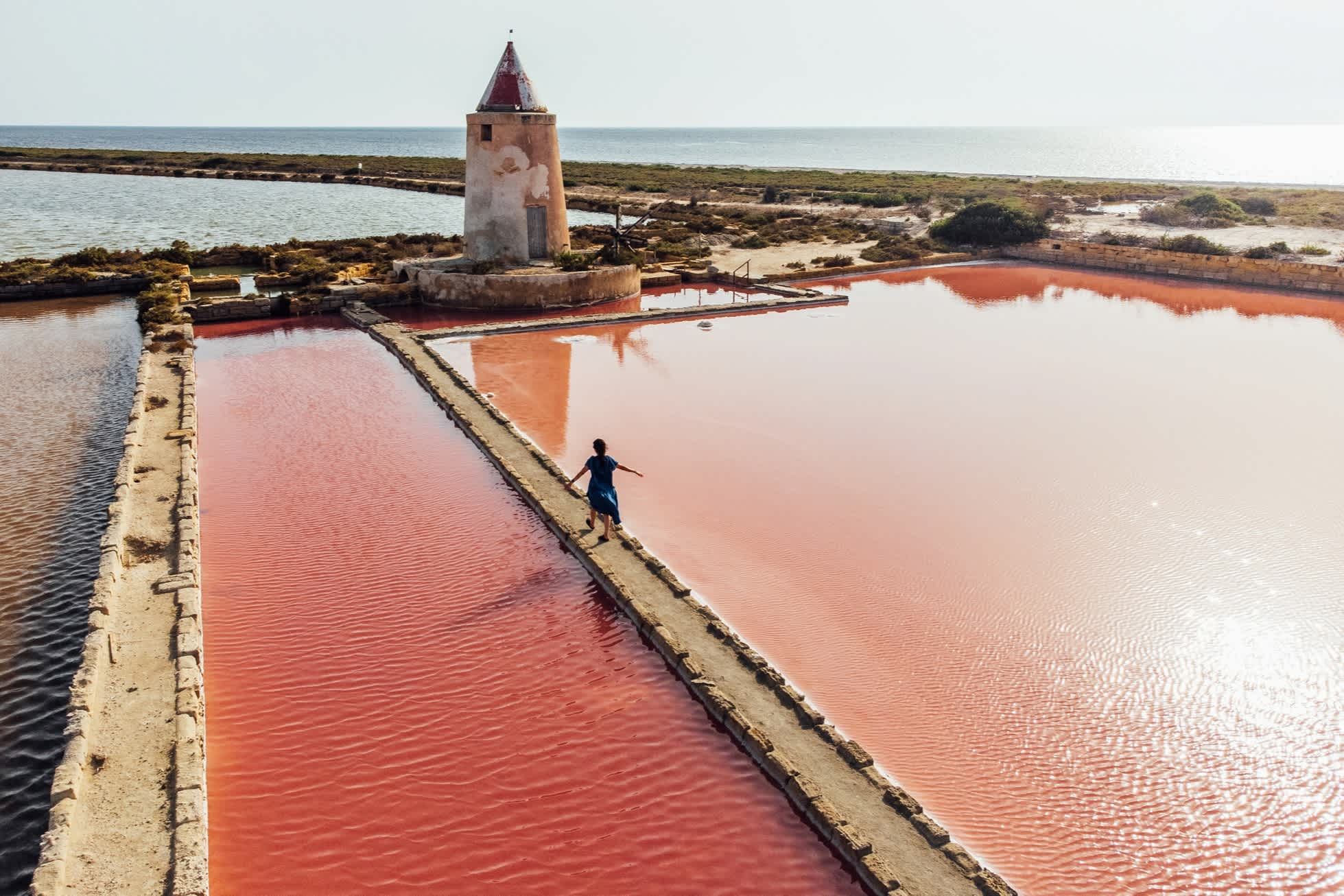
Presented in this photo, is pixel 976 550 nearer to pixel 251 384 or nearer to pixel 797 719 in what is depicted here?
A: pixel 797 719

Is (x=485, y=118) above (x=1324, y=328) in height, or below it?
above

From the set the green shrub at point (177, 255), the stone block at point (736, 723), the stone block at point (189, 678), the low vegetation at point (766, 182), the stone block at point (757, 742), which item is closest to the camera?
the stone block at point (757, 742)

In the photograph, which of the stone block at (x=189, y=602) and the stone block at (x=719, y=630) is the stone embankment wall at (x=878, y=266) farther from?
the stone block at (x=189, y=602)

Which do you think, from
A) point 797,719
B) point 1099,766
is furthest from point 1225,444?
point 797,719

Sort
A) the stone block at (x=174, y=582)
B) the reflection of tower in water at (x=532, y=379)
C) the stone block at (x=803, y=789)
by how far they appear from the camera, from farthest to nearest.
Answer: the reflection of tower in water at (x=532, y=379), the stone block at (x=174, y=582), the stone block at (x=803, y=789)

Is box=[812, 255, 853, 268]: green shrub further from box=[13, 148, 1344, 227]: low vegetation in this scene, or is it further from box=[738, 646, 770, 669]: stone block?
box=[738, 646, 770, 669]: stone block

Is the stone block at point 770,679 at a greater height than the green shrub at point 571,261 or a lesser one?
lesser

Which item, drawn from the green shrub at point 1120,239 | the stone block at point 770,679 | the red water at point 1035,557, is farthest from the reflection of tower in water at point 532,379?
the green shrub at point 1120,239
